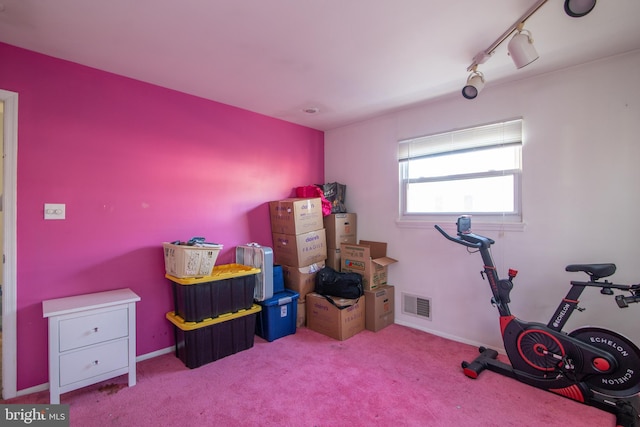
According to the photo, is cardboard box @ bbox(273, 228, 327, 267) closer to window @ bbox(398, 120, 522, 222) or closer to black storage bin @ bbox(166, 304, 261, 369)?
black storage bin @ bbox(166, 304, 261, 369)

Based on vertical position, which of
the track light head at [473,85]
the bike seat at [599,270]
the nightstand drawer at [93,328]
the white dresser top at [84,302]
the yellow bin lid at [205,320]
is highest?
the track light head at [473,85]

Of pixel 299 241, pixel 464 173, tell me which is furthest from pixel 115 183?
pixel 464 173

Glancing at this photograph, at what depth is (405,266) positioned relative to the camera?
3480 mm

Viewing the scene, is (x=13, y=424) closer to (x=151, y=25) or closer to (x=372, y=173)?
(x=151, y=25)

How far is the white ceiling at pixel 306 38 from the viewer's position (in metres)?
1.76

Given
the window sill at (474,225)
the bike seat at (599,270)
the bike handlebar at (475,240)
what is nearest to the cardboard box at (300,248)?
the window sill at (474,225)

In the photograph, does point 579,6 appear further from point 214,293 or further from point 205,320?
point 205,320

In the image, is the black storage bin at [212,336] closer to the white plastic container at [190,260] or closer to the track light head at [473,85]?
the white plastic container at [190,260]

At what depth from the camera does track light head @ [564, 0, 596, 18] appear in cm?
147

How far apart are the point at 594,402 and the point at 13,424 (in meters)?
3.70

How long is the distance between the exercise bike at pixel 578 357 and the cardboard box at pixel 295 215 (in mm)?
1942

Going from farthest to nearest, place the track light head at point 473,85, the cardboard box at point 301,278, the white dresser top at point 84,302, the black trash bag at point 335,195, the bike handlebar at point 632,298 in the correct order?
the black trash bag at point 335,195
the cardboard box at point 301,278
the track light head at point 473,85
the white dresser top at point 84,302
the bike handlebar at point 632,298

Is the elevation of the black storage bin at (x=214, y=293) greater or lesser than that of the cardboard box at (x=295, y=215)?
lesser

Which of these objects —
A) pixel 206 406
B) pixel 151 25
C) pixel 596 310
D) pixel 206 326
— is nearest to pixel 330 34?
pixel 151 25
